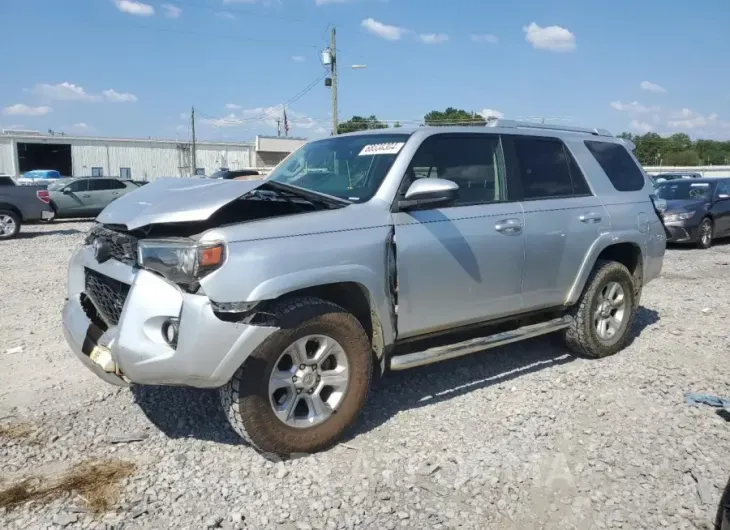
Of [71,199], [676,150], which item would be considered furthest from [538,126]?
[676,150]

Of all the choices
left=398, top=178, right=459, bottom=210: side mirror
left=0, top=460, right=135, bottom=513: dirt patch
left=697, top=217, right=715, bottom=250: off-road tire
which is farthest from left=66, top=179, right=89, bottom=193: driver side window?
left=398, top=178, right=459, bottom=210: side mirror

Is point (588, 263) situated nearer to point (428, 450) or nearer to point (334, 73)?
point (428, 450)

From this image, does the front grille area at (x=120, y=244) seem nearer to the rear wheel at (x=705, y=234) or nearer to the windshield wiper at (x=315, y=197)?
the windshield wiper at (x=315, y=197)

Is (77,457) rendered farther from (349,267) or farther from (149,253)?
(349,267)

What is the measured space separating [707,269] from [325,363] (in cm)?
968

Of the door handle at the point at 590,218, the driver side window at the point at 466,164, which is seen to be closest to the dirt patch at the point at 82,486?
the driver side window at the point at 466,164

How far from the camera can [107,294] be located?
3621 mm

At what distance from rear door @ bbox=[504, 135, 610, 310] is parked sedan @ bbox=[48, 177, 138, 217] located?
58.5 feet

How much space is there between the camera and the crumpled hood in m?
3.30

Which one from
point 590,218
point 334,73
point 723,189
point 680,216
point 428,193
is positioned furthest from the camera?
point 334,73

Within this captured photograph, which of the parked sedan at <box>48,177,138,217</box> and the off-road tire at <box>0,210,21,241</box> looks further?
the parked sedan at <box>48,177,138,217</box>

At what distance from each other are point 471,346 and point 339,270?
1308mm

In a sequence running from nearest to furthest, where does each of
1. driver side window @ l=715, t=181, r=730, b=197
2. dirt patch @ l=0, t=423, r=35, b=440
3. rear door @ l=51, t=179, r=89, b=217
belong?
dirt patch @ l=0, t=423, r=35, b=440
driver side window @ l=715, t=181, r=730, b=197
rear door @ l=51, t=179, r=89, b=217

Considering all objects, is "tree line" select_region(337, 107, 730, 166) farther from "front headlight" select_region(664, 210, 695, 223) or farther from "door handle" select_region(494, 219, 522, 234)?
"door handle" select_region(494, 219, 522, 234)
